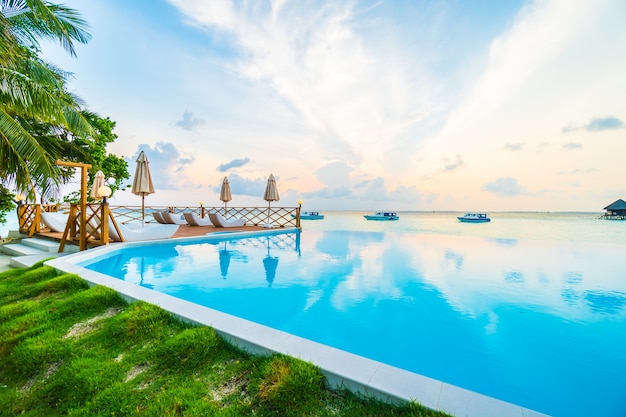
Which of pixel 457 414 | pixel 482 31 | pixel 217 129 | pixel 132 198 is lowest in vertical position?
pixel 457 414

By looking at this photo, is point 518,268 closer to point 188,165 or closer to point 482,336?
point 482,336

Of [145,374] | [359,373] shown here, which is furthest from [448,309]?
[145,374]

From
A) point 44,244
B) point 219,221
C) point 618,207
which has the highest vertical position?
point 618,207

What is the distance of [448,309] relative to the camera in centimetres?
374

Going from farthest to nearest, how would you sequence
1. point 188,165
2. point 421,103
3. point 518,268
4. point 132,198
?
point 132,198 < point 188,165 < point 421,103 < point 518,268

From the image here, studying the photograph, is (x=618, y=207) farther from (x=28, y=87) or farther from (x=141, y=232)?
(x=28, y=87)

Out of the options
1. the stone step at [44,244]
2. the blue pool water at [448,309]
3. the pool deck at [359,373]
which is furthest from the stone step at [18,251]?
the pool deck at [359,373]

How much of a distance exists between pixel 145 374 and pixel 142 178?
412 inches

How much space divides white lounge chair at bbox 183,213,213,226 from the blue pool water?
5349 millimetres

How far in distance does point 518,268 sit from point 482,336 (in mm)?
4994

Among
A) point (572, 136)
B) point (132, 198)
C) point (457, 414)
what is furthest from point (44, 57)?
point (572, 136)

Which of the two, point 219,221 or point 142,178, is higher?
point 142,178

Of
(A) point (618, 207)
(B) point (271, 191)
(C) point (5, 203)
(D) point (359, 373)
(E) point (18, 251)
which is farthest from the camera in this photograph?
(A) point (618, 207)

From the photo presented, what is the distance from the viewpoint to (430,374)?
221cm
